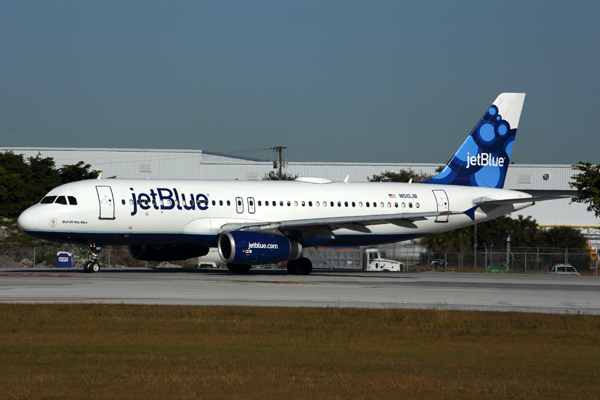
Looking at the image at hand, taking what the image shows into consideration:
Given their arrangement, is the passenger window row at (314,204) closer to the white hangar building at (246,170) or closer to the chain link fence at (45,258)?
the chain link fence at (45,258)

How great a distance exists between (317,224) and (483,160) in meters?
13.8

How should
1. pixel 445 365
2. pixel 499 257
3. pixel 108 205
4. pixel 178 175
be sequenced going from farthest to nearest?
pixel 178 175
pixel 499 257
pixel 108 205
pixel 445 365

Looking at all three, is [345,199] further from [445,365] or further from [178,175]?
[178,175]

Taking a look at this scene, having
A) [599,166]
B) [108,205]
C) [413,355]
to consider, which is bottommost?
[413,355]

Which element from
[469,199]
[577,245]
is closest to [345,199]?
[469,199]

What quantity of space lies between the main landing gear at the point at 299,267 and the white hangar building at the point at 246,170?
55125mm

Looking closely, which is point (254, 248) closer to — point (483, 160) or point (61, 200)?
point (61, 200)

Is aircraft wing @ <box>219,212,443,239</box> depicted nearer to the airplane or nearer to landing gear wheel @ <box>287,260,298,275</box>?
the airplane

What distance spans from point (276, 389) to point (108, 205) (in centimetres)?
2509

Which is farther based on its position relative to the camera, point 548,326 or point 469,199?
point 469,199

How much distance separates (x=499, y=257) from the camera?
5638cm

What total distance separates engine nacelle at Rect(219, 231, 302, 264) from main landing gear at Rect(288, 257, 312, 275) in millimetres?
2519

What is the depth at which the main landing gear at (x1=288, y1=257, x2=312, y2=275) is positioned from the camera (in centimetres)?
3619

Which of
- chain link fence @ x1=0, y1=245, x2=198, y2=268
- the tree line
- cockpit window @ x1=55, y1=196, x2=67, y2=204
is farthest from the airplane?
the tree line
